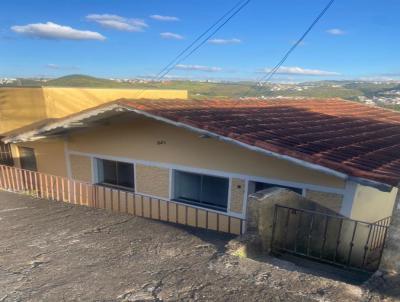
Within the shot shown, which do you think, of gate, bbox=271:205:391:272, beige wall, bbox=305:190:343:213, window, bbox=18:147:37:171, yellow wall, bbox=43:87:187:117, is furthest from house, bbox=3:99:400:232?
yellow wall, bbox=43:87:187:117

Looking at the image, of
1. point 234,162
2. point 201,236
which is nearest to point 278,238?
point 201,236

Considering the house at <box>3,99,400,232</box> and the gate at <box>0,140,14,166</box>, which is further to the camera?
the gate at <box>0,140,14,166</box>

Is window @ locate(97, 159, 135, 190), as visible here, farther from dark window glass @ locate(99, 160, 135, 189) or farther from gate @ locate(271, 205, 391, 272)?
gate @ locate(271, 205, 391, 272)

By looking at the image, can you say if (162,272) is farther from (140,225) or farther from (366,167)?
(366,167)

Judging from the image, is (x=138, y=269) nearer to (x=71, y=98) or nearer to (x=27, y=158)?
(x=71, y=98)

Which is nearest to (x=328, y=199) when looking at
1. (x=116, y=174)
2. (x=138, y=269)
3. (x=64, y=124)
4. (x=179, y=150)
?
(x=179, y=150)

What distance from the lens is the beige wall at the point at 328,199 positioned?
24.5 ft

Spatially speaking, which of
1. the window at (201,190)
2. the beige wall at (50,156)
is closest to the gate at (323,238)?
the window at (201,190)

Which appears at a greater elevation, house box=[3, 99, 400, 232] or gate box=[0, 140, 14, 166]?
house box=[3, 99, 400, 232]

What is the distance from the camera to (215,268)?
448cm

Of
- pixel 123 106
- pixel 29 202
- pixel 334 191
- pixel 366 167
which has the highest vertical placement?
pixel 123 106

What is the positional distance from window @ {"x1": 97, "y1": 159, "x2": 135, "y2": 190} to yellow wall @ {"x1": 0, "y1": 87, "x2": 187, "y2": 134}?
10.5ft

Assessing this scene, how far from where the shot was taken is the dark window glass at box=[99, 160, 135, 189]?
11.0 m

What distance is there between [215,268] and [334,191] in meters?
4.05
